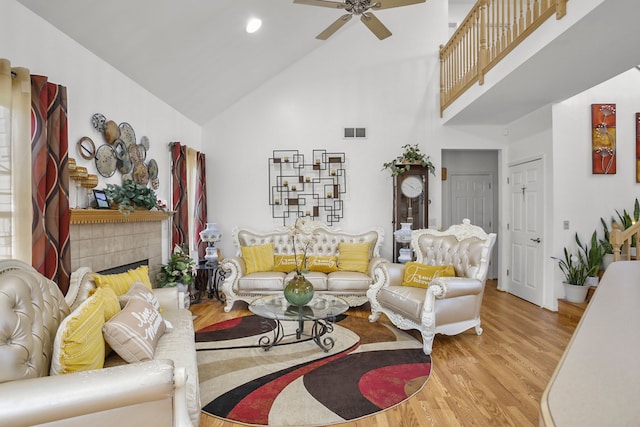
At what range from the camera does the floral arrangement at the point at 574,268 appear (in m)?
4.11

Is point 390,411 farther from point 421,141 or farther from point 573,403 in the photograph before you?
point 421,141

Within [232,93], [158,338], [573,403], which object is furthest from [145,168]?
[573,403]

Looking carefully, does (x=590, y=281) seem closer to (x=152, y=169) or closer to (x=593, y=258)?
(x=593, y=258)

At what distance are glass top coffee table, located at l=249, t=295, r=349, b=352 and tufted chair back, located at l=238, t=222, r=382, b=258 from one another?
1558 mm

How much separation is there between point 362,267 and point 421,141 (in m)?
2.17

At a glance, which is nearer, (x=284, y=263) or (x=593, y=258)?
(x=593, y=258)

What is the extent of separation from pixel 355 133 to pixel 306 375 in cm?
372

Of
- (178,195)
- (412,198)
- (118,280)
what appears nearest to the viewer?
(118,280)

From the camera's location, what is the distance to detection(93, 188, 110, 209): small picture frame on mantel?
3.09 m

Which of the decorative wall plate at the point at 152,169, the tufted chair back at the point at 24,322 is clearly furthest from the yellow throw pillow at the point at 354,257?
the tufted chair back at the point at 24,322

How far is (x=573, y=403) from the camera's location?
1.08 feet

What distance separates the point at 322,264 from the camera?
4645 mm

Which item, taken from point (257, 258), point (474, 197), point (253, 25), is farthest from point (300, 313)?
point (474, 197)

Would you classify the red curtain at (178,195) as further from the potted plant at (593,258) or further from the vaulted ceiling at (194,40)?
the potted plant at (593,258)
